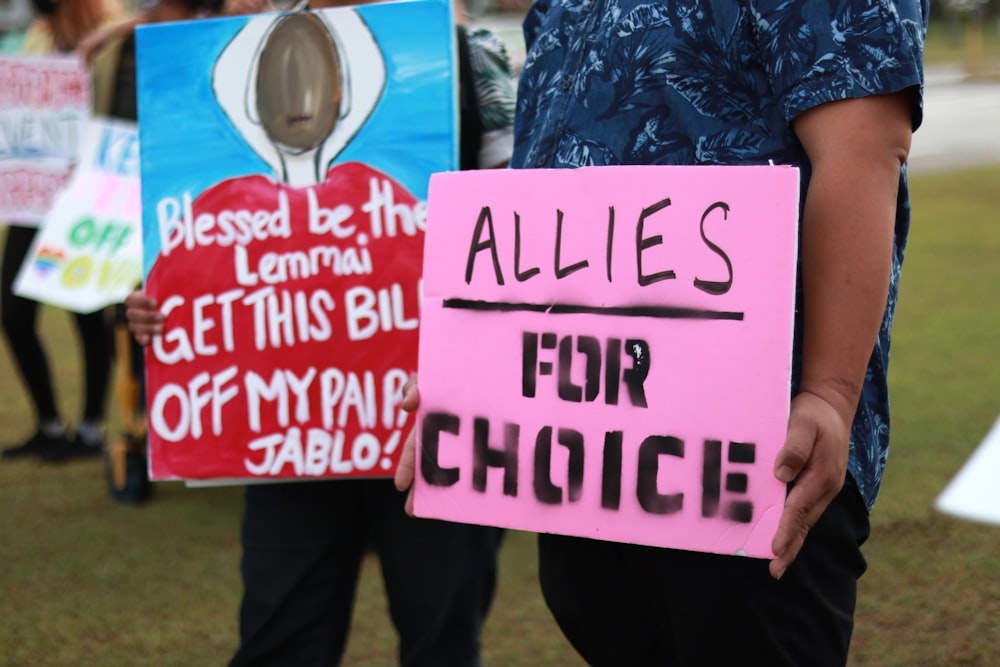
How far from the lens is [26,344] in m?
5.20

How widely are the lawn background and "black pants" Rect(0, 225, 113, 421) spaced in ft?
1.00

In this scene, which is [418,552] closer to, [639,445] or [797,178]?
[639,445]

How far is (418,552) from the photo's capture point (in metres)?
2.37

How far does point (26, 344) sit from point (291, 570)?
328 cm

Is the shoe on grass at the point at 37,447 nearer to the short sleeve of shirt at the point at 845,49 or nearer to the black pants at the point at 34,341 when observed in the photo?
the black pants at the point at 34,341

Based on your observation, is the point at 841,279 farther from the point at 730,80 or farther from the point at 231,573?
the point at 231,573

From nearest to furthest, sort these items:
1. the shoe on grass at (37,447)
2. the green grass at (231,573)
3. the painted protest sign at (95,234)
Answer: the green grass at (231,573), the painted protest sign at (95,234), the shoe on grass at (37,447)

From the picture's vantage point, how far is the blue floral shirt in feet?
4.50

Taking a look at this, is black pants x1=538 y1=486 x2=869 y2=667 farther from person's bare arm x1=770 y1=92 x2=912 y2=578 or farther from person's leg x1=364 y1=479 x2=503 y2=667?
person's leg x1=364 y1=479 x2=503 y2=667

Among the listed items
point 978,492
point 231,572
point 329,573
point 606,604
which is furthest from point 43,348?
point 978,492

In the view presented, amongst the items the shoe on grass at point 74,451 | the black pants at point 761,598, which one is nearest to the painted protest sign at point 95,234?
the shoe on grass at point 74,451

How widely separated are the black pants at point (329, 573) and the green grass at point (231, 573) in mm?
969

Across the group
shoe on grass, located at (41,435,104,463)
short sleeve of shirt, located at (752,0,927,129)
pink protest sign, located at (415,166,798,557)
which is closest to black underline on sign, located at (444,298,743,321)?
pink protest sign, located at (415,166,798,557)

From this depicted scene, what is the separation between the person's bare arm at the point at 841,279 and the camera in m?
1.37
